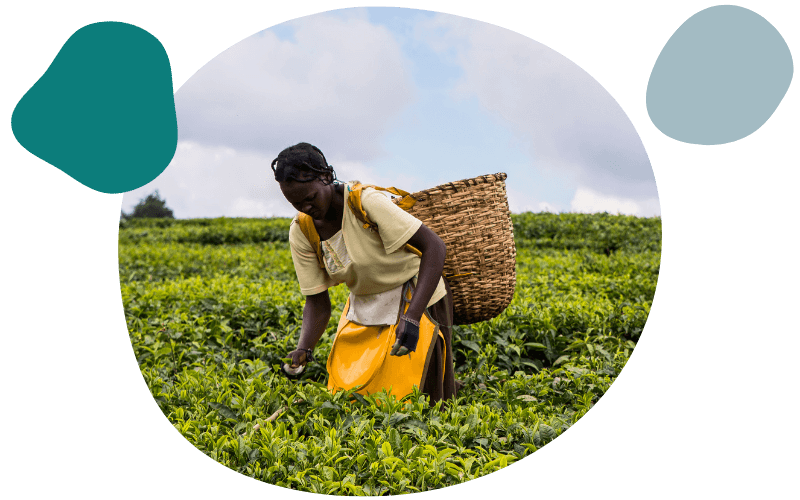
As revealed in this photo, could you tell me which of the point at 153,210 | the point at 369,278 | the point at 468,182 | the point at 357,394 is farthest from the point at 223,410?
Answer: the point at 153,210

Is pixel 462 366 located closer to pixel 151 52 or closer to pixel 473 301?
pixel 473 301

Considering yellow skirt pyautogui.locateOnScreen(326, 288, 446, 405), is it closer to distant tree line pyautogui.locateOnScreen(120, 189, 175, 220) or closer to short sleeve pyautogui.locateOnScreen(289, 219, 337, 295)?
short sleeve pyautogui.locateOnScreen(289, 219, 337, 295)

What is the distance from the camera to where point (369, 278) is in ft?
9.40

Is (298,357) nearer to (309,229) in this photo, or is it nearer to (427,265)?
(309,229)

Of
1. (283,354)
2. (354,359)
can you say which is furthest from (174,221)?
(354,359)

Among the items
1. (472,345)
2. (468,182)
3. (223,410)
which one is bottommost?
(223,410)

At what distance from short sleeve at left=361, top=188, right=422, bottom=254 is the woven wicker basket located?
0.28 m

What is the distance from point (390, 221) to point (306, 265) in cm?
64

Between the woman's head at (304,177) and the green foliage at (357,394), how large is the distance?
2.96 ft

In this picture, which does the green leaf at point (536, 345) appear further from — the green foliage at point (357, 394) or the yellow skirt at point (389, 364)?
the yellow skirt at point (389, 364)

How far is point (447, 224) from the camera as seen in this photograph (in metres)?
3.01

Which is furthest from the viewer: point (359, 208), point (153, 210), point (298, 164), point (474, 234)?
point (153, 210)

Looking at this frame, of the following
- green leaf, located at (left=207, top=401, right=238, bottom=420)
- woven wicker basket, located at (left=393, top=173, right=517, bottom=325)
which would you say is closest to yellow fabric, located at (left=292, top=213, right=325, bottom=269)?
woven wicker basket, located at (left=393, top=173, right=517, bottom=325)
